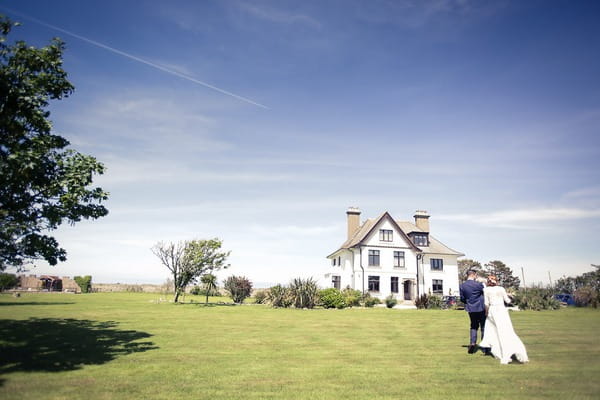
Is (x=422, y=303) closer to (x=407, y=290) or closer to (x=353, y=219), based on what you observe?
(x=407, y=290)

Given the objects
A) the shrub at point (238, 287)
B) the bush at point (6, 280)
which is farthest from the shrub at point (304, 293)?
the bush at point (6, 280)

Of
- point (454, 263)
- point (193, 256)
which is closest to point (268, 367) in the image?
point (193, 256)

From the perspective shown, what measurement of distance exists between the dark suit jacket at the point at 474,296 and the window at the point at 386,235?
31.0m

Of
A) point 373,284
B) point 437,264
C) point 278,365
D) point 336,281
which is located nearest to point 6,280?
point 336,281

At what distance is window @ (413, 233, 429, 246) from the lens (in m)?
45.1

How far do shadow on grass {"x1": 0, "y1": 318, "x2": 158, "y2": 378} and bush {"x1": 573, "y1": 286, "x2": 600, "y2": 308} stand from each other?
3468cm

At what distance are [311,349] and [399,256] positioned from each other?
33.2 meters

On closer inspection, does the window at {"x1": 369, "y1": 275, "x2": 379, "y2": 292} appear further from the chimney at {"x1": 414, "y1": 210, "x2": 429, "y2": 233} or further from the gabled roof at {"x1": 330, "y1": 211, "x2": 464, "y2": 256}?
the chimney at {"x1": 414, "y1": 210, "x2": 429, "y2": 233}

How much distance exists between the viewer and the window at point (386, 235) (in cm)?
4184

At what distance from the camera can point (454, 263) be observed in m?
45.3

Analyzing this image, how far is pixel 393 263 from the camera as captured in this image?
137 ft

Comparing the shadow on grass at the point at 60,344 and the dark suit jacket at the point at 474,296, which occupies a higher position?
the dark suit jacket at the point at 474,296

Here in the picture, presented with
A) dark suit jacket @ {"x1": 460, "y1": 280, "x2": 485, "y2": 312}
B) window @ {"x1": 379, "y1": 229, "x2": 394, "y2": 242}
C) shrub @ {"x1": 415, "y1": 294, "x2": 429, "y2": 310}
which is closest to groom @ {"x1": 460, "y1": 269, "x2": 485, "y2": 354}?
dark suit jacket @ {"x1": 460, "y1": 280, "x2": 485, "y2": 312}

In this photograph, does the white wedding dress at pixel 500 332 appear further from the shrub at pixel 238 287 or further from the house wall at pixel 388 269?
the house wall at pixel 388 269
